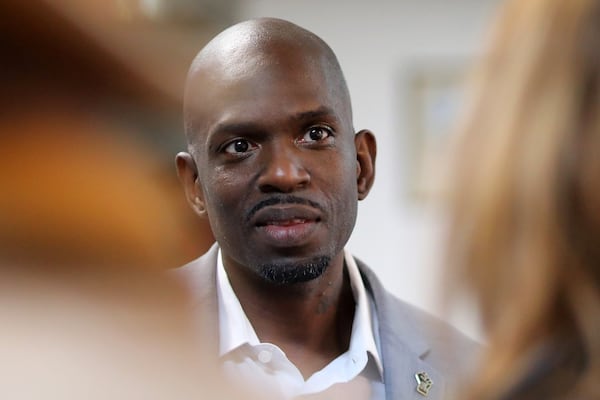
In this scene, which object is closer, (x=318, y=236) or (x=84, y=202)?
(x=84, y=202)

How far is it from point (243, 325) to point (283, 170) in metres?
0.11

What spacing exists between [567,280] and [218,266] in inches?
11.2

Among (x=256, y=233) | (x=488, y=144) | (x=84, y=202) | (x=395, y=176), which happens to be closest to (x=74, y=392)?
(x=84, y=202)

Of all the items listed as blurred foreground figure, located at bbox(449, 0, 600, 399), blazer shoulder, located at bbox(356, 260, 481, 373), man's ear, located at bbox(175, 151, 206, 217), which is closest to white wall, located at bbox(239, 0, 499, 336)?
blazer shoulder, located at bbox(356, 260, 481, 373)

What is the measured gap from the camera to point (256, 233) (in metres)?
0.51

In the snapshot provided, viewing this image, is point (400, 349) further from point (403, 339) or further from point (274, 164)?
point (274, 164)

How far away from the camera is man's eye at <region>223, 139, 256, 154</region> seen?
0.50m

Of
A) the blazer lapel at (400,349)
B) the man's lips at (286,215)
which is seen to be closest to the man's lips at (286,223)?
the man's lips at (286,215)

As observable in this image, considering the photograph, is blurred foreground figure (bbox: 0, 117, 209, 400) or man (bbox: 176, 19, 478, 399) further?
man (bbox: 176, 19, 478, 399)

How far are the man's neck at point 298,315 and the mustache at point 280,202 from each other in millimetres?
45

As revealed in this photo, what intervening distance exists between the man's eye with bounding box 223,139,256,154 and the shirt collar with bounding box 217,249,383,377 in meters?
0.07

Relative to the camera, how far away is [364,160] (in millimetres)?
562

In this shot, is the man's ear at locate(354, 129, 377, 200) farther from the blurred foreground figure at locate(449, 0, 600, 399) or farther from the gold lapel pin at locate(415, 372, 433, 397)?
the blurred foreground figure at locate(449, 0, 600, 399)

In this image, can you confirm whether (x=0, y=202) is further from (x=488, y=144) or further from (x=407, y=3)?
(x=407, y=3)
